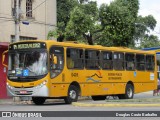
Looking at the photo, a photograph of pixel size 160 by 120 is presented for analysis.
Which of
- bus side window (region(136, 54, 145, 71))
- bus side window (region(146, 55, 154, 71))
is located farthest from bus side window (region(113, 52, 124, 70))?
bus side window (region(146, 55, 154, 71))

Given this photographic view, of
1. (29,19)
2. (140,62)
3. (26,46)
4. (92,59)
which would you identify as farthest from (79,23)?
(26,46)

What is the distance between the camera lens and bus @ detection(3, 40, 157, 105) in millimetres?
23688

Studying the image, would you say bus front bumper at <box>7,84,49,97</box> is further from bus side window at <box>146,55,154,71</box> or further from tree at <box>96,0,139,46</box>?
tree at <box>96,0,139,46</box>

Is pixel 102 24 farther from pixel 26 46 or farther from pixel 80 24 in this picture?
pixel 26 46

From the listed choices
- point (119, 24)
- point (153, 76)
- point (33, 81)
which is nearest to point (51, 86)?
point (33, 81)

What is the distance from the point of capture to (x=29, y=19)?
36.4 metres

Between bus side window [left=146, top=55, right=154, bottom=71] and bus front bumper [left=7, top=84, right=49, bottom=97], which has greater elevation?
bus side window [left=146, top=55, right=154, bottom=71]

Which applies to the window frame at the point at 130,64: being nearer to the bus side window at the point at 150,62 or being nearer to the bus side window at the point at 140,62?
the bus side window at the point at 140,62

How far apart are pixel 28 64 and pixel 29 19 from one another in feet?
42.2

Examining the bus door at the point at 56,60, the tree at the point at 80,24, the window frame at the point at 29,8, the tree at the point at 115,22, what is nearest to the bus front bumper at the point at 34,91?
the bus door at the point at 56,60

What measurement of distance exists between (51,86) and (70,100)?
1.94 meters

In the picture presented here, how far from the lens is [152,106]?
21.9 meters

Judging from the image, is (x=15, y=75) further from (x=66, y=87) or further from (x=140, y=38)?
(x=140, y=38)

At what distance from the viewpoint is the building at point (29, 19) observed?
34156 millimetres
